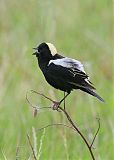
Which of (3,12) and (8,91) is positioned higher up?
(3,12)

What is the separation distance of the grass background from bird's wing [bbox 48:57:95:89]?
2.68 ft

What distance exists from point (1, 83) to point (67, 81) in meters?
2.77

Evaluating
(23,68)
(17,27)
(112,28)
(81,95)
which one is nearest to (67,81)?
(81,95)

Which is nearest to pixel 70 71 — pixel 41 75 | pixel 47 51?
pixel 47 51

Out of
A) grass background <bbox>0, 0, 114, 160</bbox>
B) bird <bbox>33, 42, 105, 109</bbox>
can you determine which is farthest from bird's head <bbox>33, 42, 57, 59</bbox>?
grass background <bbox>0, 0, 114, 160</bbox>

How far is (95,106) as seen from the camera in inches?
285

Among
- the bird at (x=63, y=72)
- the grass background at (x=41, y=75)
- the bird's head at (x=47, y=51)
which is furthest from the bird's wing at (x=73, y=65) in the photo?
the grass background at (x=41, y=75)

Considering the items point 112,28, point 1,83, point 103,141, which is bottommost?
point 103,141

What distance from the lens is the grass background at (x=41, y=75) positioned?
583 cm

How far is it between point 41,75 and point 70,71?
11.7ft

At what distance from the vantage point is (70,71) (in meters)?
4.05

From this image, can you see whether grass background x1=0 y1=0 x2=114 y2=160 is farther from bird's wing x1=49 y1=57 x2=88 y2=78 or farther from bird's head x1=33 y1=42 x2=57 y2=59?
bird's wing x1=49 y1=57 x2=88 y2=78

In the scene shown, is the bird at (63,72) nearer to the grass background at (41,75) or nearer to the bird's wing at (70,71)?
the bird's wing at (70,71)

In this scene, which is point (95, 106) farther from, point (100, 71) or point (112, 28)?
point (112, 28)
